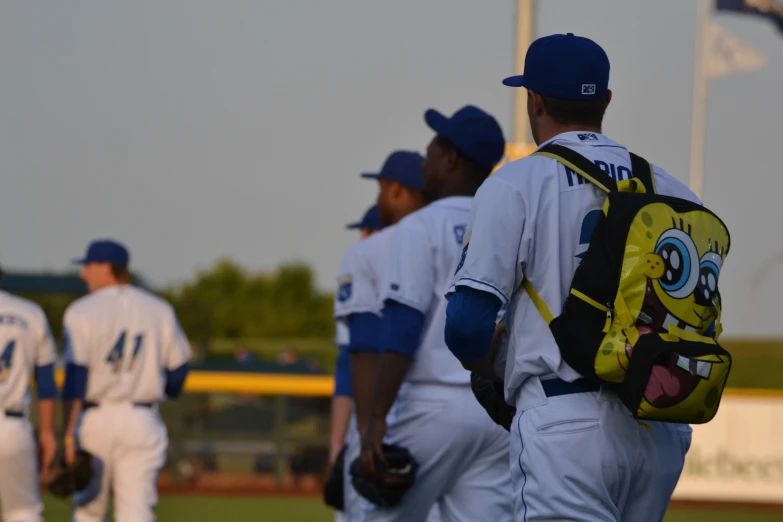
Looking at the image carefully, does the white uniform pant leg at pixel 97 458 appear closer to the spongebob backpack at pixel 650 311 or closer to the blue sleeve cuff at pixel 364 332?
the blue sleeve cuff at pixel 364 332

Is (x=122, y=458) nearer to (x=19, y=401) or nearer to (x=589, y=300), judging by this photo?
(x=19, y=401)

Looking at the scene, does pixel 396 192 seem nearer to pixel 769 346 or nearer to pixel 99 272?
pixel 99 272

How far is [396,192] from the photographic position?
22.4ft

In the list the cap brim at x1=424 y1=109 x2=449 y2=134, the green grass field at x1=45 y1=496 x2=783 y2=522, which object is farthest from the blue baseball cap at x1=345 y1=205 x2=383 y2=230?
the green grass field at x1=45 y1=496 x2=783 y2=522

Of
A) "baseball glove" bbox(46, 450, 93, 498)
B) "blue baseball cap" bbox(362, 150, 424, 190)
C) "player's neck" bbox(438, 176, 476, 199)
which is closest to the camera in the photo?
"player's neck" bbox(438, 176, 476, 199)

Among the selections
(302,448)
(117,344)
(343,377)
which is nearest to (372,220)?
(343,377)

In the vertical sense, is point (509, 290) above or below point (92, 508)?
above

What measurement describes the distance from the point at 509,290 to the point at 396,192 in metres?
3.15

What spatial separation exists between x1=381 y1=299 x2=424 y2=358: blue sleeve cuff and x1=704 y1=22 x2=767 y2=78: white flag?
19.9 metres

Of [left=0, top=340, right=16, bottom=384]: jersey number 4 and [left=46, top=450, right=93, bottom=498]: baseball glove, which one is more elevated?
[left=0, top=340, right=16, bottom=384]: jersey number 4

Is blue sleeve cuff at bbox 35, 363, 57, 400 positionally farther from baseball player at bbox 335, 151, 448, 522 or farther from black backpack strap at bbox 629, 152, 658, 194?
black backpack strap at bbox 629, 152, 658, 194

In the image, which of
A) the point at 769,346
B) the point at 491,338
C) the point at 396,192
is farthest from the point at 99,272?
the point at 769,346

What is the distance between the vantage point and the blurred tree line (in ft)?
307

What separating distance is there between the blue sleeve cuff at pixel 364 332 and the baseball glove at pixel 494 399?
63.4 inches
